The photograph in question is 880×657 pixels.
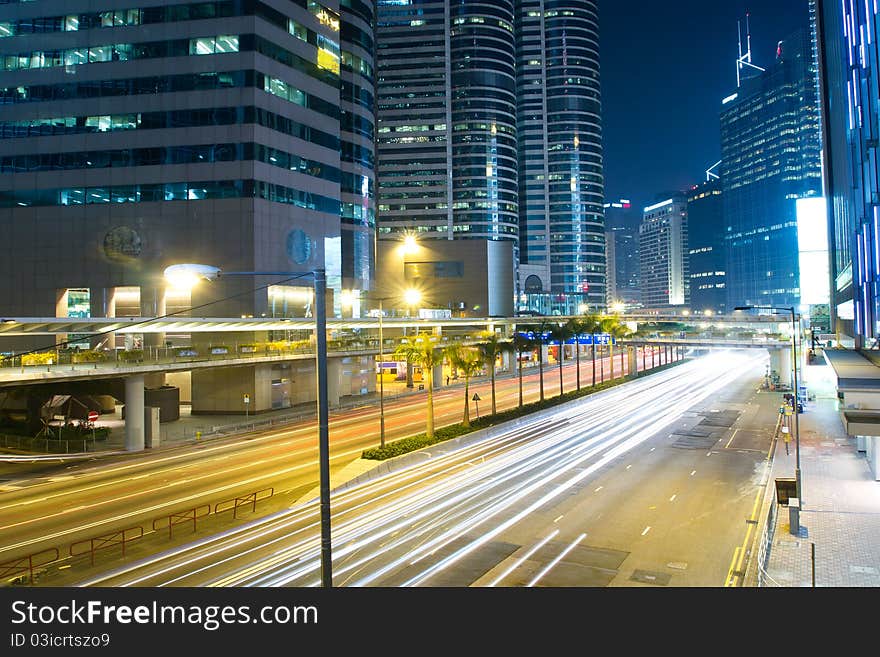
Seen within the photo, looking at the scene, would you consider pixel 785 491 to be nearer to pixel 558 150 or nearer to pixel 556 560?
pixel 556 560

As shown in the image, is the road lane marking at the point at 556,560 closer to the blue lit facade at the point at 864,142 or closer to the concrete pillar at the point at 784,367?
the blue lit facade at the point at 864,142

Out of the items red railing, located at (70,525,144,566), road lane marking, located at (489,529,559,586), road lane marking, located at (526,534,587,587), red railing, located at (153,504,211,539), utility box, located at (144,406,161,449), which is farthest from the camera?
utility box, located at (144,406,161,449)

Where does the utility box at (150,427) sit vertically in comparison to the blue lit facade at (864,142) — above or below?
below

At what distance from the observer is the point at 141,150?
2419 inches

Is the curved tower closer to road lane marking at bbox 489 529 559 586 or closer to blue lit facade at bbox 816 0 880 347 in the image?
blue lit facade at bbox 816 0 880 347

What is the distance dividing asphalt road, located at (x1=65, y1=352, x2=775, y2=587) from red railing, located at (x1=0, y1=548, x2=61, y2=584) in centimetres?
248

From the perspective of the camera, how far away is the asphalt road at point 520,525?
18.5m

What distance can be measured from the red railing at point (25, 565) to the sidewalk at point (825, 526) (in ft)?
71.4

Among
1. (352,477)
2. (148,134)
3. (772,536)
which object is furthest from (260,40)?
(772,536)

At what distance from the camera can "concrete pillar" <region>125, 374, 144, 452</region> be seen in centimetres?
4038

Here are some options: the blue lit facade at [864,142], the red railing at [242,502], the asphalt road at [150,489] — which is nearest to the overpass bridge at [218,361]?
the asphalt road at [150,489]

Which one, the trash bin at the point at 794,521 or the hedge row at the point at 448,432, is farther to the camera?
the hedge row at the point at 448,432

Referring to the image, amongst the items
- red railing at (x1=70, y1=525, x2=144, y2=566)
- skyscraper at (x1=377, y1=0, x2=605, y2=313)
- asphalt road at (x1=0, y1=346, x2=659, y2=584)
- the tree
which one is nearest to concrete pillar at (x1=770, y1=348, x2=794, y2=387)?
the tree
